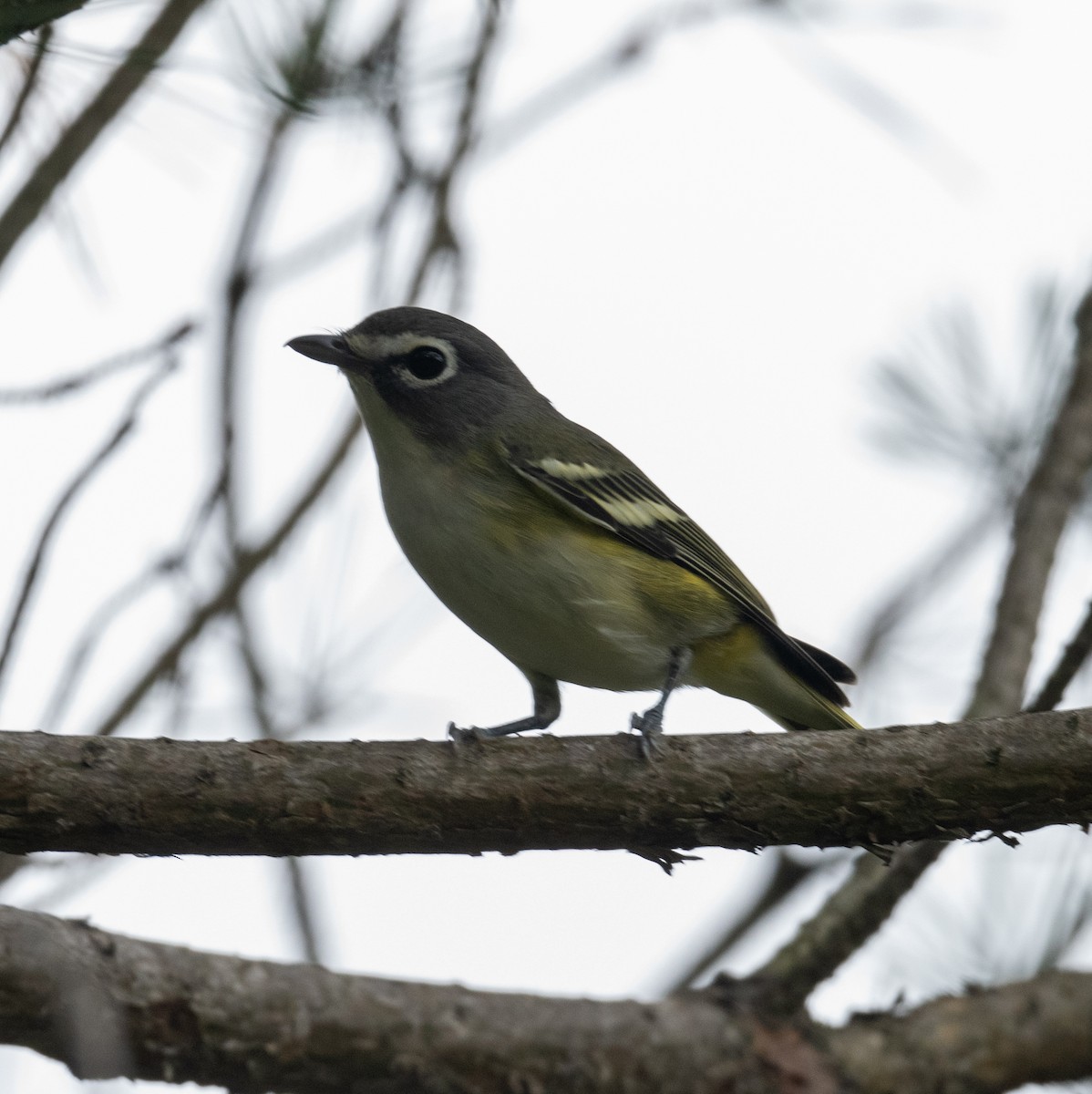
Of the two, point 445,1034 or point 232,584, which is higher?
point 232,584

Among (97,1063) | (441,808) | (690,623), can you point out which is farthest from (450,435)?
(97,1063)

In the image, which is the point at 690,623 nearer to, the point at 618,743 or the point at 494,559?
the point at 494,559

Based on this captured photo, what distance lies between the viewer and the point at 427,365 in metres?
5.50

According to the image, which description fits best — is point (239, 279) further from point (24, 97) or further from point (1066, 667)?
point (1066, 667)

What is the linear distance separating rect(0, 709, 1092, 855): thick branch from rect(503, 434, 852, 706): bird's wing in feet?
4.43

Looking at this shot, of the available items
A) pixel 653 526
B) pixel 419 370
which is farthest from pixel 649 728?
pixel 419 370

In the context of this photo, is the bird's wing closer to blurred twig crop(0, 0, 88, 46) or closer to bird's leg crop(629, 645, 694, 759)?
bird's leg crop(629, 645, 694, 759)

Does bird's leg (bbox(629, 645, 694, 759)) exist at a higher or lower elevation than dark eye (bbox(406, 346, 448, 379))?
lower

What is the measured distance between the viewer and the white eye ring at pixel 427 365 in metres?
5.42

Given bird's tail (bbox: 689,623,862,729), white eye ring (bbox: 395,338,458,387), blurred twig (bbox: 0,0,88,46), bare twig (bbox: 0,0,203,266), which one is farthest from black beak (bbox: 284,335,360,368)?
blurred twig (bbox: 0,0,88,46)

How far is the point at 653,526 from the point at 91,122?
2484 mm

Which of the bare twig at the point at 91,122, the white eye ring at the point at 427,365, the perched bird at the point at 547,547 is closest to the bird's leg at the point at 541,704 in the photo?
the perched bird at the point at 547,547

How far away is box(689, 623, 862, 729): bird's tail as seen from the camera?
5.31 meters

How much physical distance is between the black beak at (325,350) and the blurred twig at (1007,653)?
2633mm
